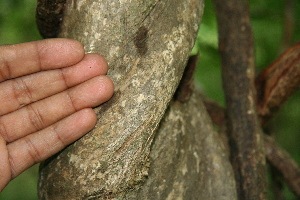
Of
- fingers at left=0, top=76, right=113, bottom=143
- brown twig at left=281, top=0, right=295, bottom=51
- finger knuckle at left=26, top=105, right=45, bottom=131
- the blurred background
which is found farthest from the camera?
brown twig at left=281, top=0, right=295, bottom=51

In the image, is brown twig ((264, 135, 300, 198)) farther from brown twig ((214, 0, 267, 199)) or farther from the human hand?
the human hand

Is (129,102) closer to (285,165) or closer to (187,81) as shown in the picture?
(187,81)

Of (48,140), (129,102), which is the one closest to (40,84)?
A: (48,140)

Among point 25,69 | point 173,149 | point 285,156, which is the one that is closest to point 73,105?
point 25,69

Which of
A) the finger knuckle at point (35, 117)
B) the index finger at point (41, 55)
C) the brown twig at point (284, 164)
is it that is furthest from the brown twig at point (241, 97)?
the finger knuckle at point (35, 117)

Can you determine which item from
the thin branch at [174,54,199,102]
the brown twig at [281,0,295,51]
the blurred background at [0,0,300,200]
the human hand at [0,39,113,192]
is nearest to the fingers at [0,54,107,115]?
the human hand at [0,39,113,192]

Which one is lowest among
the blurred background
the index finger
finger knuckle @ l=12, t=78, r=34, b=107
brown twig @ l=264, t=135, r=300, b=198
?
brown twig @ l=264, t=135, r=300, b=198

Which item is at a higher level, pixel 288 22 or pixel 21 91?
pixel 21 91
